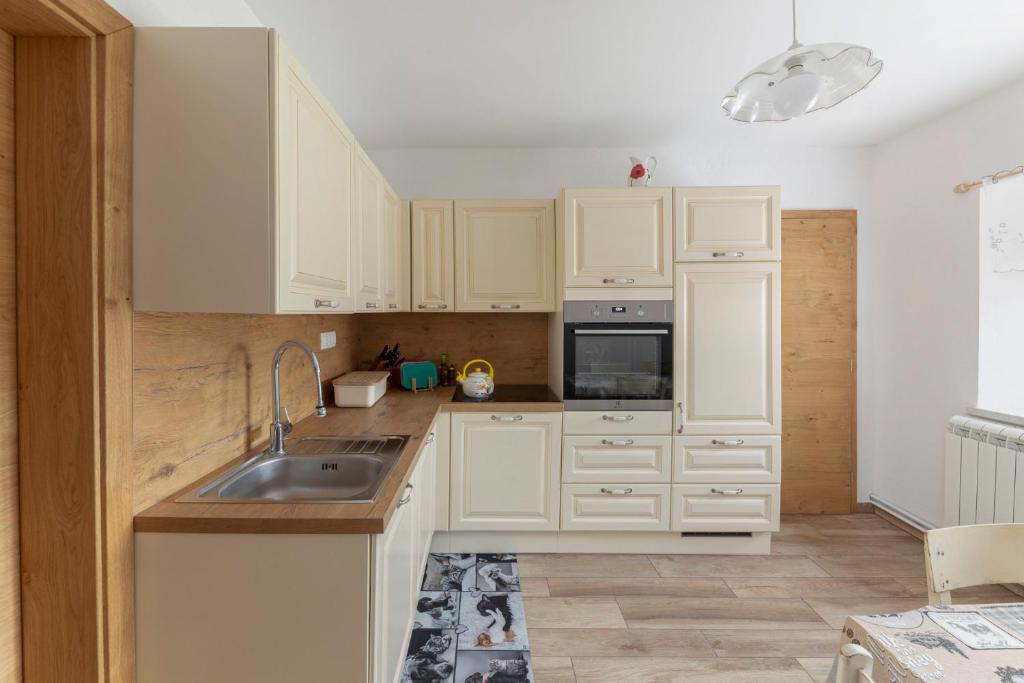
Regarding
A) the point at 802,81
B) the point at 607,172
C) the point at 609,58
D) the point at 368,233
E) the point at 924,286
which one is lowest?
the point at 924,286

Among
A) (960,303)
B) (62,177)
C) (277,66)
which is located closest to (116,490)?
(62,177)

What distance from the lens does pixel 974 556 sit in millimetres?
1203

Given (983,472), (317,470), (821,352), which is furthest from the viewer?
(821,352)

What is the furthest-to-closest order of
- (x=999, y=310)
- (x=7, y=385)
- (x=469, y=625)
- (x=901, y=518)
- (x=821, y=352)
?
(x=821, y=352) < (x=901, y=518) < (x=999, y=310) < (x=469, y=625) < (x=7, y=385)

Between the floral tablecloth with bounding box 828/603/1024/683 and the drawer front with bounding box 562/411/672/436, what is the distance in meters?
1.68

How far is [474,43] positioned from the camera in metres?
2.01

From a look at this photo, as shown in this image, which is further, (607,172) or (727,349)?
(607,172)

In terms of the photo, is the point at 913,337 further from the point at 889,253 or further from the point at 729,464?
the point at 729,464

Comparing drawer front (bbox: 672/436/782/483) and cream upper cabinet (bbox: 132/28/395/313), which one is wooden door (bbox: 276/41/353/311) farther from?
drawer front (bbox: 672/436/782/483)

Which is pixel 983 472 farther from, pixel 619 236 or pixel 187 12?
pixel 187 12

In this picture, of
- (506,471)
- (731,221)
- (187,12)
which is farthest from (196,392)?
(731,221)

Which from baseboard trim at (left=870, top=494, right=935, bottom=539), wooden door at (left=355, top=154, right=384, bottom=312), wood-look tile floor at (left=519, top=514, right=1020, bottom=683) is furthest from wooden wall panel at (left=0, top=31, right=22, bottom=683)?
baseboard trim at (left=870, top=494, right=935, bottom=539)

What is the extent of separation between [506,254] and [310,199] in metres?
1.60

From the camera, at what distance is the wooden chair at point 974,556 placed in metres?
1.18
